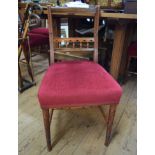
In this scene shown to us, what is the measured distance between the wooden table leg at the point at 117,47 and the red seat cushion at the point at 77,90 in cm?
75

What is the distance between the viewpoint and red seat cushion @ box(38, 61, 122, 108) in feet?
2.87

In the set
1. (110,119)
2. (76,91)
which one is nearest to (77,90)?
(76,91)

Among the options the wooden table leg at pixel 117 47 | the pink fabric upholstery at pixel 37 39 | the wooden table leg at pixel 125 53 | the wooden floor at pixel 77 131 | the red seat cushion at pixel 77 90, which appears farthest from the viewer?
the pink fabric upholstery at pixel 37 39

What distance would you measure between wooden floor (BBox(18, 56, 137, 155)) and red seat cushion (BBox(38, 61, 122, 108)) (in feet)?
1.20

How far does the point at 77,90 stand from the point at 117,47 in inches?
38.1

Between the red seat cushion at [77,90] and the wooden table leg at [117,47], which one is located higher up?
the wooden table leg at [117,47]

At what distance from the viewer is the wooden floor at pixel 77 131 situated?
110 centimetres

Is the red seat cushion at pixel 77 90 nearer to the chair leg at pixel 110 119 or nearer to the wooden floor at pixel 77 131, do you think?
the chair leg at pixel 110 119

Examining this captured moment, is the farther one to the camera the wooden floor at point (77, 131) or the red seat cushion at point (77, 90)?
the wooden floor at point (77, 131)

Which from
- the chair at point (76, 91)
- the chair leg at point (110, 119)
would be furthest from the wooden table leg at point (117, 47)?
the chair leg at point (110, 119)

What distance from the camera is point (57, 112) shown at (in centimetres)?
148

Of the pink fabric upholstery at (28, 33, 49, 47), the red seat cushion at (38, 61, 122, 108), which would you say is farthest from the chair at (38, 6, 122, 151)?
the pink fabric upholstery at (28, 33, 49, 47)

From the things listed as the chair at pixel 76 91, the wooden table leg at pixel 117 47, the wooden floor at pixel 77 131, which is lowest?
the wooden floor at pixel 77 131

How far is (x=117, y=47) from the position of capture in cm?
169
